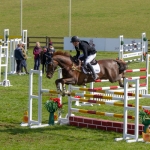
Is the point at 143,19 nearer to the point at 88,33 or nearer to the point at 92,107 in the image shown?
the point at 88,33

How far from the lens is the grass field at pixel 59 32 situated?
13.1 m

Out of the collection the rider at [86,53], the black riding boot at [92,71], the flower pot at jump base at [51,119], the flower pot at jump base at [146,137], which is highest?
the rider at [86,53]

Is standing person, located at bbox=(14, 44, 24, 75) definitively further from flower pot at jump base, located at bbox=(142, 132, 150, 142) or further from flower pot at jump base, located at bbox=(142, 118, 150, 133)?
flower pot at jump base, located at bbox=(142, 132, 150, 142)

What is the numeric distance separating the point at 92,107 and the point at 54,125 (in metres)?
3.34

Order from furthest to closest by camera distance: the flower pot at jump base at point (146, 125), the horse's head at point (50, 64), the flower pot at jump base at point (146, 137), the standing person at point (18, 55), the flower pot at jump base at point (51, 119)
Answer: the standing person at point (18, 55) → the flower pot at jump base at point (51, 119) → the horse's head at point (50, 64) → the flower pot at jump base at point (146, 125) → the flower pot at jump base at point (146, 137)

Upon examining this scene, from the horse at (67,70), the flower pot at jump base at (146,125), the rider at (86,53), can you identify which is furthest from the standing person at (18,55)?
the flower pot at jump base at (146,125)

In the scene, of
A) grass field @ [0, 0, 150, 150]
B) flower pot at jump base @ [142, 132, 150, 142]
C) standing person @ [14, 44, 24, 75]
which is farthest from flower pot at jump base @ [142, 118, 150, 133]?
standing person @ [14, 44, 24, 75]

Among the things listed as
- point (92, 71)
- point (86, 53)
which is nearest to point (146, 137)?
point (92, 71)

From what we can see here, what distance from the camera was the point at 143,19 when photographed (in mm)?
68875

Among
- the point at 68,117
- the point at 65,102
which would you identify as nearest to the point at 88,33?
the point at 65,102

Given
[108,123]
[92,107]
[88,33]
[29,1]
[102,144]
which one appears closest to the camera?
[102,144]

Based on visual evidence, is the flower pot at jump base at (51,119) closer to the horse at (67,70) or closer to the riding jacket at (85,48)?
the horse at (67,70)

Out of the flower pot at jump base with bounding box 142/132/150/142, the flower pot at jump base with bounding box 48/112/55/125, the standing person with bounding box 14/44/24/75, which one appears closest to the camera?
the flower pot at jump base with bounding box 142/132/150/142

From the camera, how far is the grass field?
13.1m
